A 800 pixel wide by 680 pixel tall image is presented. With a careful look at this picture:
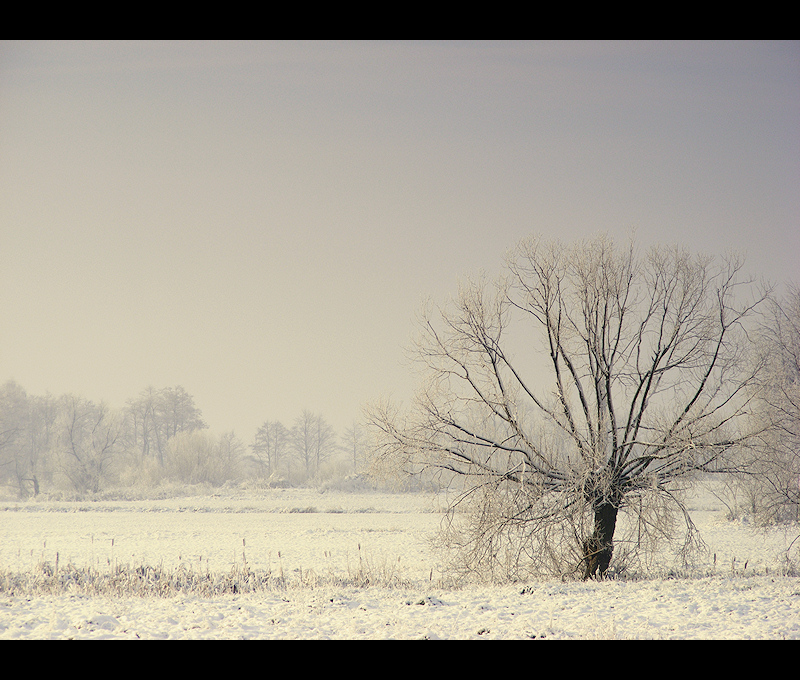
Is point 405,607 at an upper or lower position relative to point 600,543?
upper

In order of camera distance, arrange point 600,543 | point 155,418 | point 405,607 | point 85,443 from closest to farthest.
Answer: point 405,607 < point 600,543 < point 85,443 < point 155,418

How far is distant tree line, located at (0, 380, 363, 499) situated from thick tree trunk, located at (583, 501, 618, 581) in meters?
34.7

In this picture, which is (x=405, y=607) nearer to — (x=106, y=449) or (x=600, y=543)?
(x=600, y=543)

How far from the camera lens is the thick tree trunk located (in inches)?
464

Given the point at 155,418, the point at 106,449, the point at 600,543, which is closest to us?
the point at 600,543

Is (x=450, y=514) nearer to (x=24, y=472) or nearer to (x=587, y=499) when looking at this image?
(x=587, y=499)

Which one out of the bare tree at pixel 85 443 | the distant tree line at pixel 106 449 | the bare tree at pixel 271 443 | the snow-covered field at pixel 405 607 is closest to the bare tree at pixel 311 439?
the bare tree at pixel 271 443

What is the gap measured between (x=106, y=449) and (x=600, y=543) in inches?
1976

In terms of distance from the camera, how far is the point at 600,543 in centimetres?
1176

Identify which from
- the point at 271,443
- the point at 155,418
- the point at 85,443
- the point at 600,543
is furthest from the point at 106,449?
the point at 600,543

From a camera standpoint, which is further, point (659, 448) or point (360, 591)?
point (659, 448)
